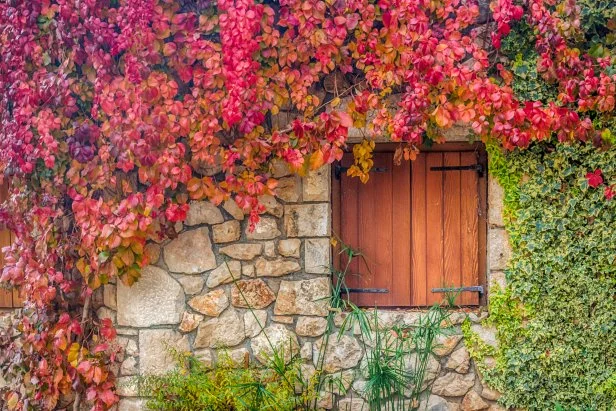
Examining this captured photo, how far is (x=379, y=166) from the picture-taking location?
325cm

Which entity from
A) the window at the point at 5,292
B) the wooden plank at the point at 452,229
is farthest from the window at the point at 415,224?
the window at the point at 5,292

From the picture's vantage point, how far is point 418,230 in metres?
3.23

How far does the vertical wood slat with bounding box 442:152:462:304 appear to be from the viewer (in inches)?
126

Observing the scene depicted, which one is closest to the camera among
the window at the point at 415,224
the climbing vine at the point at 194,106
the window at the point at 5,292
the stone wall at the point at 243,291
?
the climbing vine at the point at 194,106

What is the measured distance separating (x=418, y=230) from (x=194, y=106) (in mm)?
1337

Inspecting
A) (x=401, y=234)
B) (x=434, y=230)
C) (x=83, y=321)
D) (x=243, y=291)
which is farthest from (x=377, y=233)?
(x=83, y=321)

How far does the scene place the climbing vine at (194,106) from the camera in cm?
285

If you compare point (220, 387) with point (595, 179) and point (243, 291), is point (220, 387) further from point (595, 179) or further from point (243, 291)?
point (595, 179)

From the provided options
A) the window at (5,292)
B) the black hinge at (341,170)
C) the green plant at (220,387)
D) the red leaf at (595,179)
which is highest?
the black hinge at (341,170)

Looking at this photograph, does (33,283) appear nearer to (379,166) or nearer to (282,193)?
(282,193)

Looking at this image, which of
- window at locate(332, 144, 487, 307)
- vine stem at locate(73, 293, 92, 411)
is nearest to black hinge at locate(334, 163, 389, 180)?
window at locate(332, 144, 487, 307)

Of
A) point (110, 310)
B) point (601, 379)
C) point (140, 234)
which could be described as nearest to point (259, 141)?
point (140, 234)

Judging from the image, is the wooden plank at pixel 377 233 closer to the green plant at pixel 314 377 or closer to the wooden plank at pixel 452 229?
the green plant at pixel 314 377

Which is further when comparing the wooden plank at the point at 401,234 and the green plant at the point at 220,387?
the wooden plank at the point at 401,234
